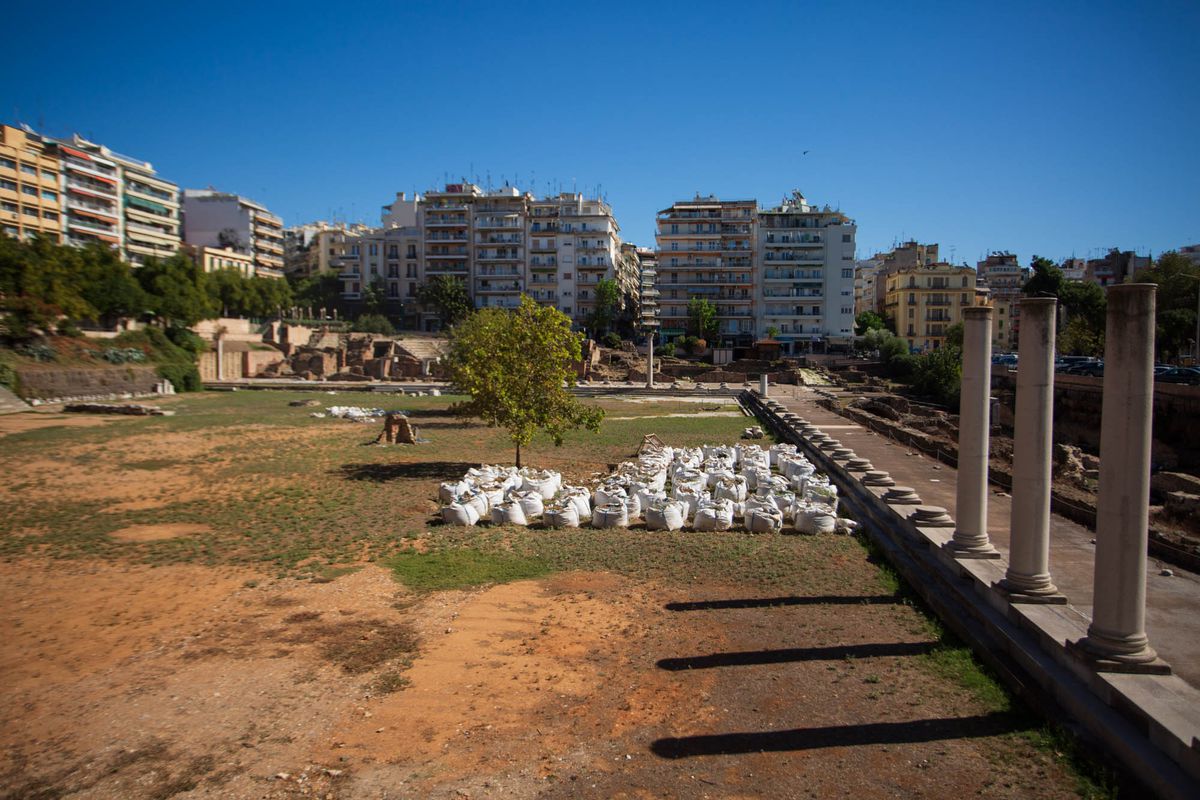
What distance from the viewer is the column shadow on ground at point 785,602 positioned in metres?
10.7

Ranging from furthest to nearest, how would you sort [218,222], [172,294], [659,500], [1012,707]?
[218,222] → [172,294] → [659,500] → [1012,707]

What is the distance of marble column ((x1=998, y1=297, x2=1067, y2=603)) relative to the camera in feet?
28.9

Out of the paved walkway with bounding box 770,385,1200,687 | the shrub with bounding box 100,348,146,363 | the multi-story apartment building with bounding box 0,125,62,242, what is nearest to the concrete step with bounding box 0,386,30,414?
the shrub with bounding box 100,348,146,363

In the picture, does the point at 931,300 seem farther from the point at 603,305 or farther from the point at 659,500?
the point at 659,500

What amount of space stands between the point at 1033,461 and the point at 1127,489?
79.6 inches

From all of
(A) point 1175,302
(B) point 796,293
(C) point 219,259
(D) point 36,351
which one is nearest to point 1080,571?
(D) point 36,351

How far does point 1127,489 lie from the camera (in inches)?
274

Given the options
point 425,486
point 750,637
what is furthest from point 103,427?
point 750,637

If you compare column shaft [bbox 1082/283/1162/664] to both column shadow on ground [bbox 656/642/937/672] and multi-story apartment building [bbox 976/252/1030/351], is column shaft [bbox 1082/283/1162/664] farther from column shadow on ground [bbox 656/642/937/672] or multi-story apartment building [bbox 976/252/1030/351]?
multi-story apartment building [bbox 976/252/1030/351]

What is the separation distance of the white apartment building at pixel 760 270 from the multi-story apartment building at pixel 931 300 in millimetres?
7415

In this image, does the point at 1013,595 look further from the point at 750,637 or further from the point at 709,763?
the point at 709,763

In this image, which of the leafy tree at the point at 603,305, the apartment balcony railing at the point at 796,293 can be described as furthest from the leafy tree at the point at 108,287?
the apartment balcony railing at the point at 796,293

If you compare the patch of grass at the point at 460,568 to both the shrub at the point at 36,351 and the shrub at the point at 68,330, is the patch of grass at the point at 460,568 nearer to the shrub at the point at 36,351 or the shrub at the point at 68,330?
the shrub at the point at 36,351

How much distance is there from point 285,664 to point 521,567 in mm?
4496
